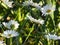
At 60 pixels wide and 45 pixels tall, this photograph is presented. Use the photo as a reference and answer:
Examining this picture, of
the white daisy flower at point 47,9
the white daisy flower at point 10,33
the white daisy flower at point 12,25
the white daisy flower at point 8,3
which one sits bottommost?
the white daisy flower at point 10,33

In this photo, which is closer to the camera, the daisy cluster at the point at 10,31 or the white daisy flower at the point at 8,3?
the daisy cluster at the point at 10,31

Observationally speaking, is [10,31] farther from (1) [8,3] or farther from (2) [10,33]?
(1) [8,3]

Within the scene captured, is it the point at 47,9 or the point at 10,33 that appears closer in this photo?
the point at 10,33

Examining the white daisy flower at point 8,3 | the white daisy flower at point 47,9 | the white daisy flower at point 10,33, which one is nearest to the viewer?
the white daisy flower at point 10,33

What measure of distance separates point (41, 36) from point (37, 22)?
3.2 inches

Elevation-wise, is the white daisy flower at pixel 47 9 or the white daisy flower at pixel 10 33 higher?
the white daisy flower at pixel 47 9

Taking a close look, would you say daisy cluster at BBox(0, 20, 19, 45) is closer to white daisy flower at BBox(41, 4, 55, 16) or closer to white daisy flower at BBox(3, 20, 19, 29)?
white daisy flower at BBox(3, 20, 19, 29)

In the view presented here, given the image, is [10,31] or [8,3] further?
[8,3]

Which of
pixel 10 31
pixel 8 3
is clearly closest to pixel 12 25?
pixel 10 31

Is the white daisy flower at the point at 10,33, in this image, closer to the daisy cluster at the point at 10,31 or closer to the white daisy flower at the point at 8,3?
the daisy cluster at the point at 10,31

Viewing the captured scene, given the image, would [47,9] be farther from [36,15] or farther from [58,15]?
[58,15]

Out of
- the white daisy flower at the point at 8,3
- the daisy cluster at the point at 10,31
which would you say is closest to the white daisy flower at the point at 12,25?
the daisy cluster at the point at 10,31

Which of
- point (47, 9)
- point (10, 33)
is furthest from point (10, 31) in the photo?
point (47, 9)

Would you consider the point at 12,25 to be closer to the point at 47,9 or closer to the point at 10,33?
the point at 10,33
